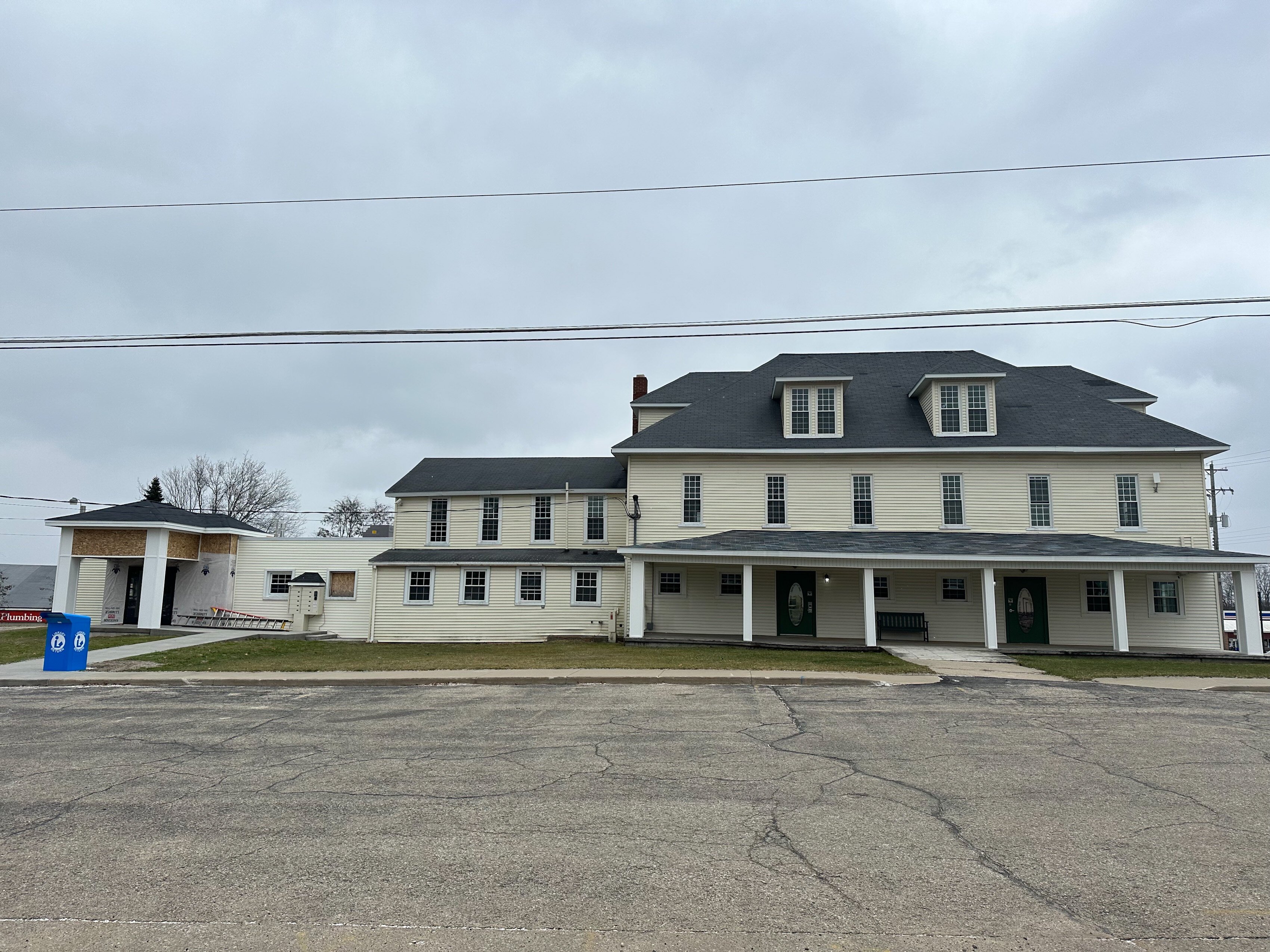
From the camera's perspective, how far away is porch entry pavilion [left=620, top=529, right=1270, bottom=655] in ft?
72.4

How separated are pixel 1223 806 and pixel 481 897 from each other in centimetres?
652

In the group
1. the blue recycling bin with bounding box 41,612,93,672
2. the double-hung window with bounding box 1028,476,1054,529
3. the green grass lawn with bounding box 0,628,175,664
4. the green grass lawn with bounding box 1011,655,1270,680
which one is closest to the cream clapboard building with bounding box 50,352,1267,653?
the double-hung window with bounding box 1028,476,1054,529

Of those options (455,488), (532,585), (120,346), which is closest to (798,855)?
(120,346)

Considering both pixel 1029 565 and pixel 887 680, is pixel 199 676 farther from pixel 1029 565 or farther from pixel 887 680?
pixel 1029 565

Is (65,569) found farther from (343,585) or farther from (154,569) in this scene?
(343,585)

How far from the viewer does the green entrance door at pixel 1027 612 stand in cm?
2456

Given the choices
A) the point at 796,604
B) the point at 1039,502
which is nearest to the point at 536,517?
the point at 796,604

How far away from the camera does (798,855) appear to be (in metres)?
5.79

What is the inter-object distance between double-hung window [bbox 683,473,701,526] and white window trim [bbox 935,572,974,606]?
7.82 metres

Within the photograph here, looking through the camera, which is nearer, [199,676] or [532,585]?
[199,676]

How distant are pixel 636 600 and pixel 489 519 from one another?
904 cm

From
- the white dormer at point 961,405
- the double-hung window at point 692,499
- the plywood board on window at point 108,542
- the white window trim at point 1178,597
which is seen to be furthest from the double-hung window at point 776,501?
the plywood board on window at point 108,542

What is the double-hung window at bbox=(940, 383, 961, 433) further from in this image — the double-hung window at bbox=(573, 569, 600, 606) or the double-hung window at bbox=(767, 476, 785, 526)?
the double-hung window at bbox=(573, 569, 600, 606)

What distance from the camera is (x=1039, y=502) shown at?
25.1m
